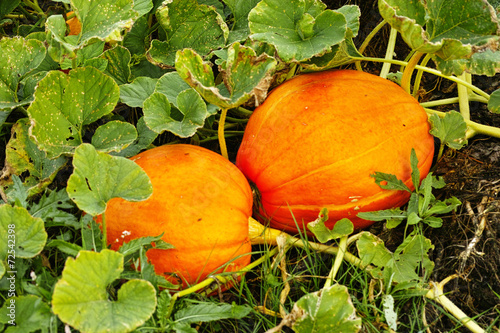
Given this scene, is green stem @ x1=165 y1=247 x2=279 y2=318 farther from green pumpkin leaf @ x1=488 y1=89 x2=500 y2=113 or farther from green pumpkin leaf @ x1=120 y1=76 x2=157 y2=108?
green pumpkin leaf @ x1=488 y1=89 x2=500 y2=113

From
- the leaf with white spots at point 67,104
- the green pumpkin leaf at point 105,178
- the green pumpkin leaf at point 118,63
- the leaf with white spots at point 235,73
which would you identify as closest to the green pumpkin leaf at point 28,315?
the green pumpkin leaf at point 105,178

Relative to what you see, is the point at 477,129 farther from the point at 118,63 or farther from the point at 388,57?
the point at 118,63

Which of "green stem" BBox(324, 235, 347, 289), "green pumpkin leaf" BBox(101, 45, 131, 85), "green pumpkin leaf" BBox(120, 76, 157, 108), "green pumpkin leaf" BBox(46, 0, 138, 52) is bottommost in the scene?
"green stem" BBox(324, 235, 347, 289)

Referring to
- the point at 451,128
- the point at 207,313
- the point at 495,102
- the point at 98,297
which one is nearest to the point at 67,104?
the point at 98,297

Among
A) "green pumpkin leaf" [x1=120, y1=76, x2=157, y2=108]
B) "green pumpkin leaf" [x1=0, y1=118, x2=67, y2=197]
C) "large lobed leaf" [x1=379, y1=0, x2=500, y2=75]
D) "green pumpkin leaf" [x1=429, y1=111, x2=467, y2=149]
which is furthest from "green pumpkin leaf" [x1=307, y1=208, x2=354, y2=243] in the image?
"green pumpkin leaf" [x1=0, y1=118, x2=67, y2=197]

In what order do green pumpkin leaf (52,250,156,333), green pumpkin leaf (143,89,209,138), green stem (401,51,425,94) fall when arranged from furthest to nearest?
1. green stem (401,51,425,94)
2. green pumpkin leaf (143,89,209,138)
3. green pumpkin leaf (52,250,156,333)

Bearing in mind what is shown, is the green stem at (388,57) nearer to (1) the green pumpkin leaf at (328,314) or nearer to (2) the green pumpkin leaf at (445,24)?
(2) the green pumpkin leaf at (445,24)
